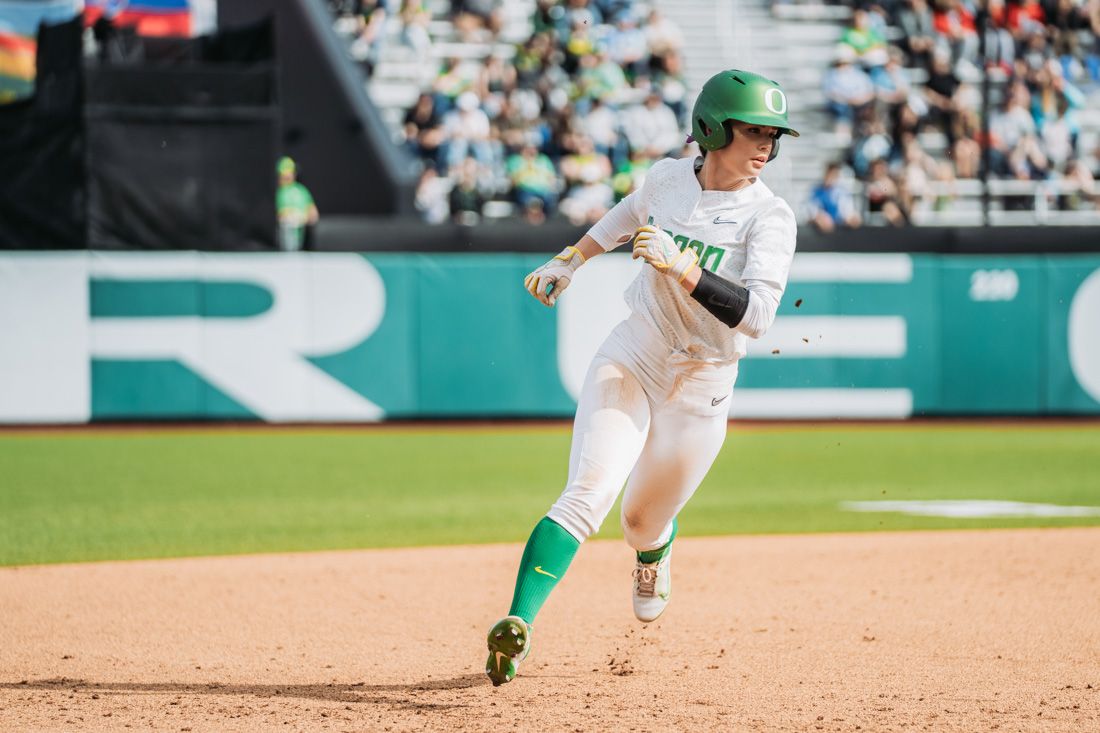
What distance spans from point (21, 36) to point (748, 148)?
1399cm

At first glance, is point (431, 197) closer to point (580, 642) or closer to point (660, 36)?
point (660, 36)

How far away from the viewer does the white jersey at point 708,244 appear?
5.01 m

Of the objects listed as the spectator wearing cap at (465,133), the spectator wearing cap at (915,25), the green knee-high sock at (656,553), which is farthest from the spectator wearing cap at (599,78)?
the green knee-high sock at (656,553)

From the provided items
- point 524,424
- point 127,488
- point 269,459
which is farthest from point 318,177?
point 127,488

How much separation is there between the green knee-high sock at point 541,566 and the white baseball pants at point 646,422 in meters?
0.14

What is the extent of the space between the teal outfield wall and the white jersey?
8878 millimetres

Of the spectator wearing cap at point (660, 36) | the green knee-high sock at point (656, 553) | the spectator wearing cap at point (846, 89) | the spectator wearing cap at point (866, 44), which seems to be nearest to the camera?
the green knee-high sock at point (656, 553)

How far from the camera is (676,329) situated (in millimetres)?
5203

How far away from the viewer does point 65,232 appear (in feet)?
45.0

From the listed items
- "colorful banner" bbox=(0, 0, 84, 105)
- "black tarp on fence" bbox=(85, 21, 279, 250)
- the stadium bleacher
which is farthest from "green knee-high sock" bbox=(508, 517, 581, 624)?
"colorful banner" bbox=(0, 0, 84, 105)

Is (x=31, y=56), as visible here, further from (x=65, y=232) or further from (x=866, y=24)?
(x=866, y=24)

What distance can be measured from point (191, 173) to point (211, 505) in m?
4.95

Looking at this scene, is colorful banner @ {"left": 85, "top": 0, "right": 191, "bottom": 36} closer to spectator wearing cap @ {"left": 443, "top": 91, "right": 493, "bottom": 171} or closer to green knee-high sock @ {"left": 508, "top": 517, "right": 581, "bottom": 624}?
spectator wearing cap @ {"left": 443, "top": 91, "right": 493, "bottom": 171}

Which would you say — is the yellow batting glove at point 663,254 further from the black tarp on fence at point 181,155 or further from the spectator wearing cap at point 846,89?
the spectator wearing cap at point 846,89
